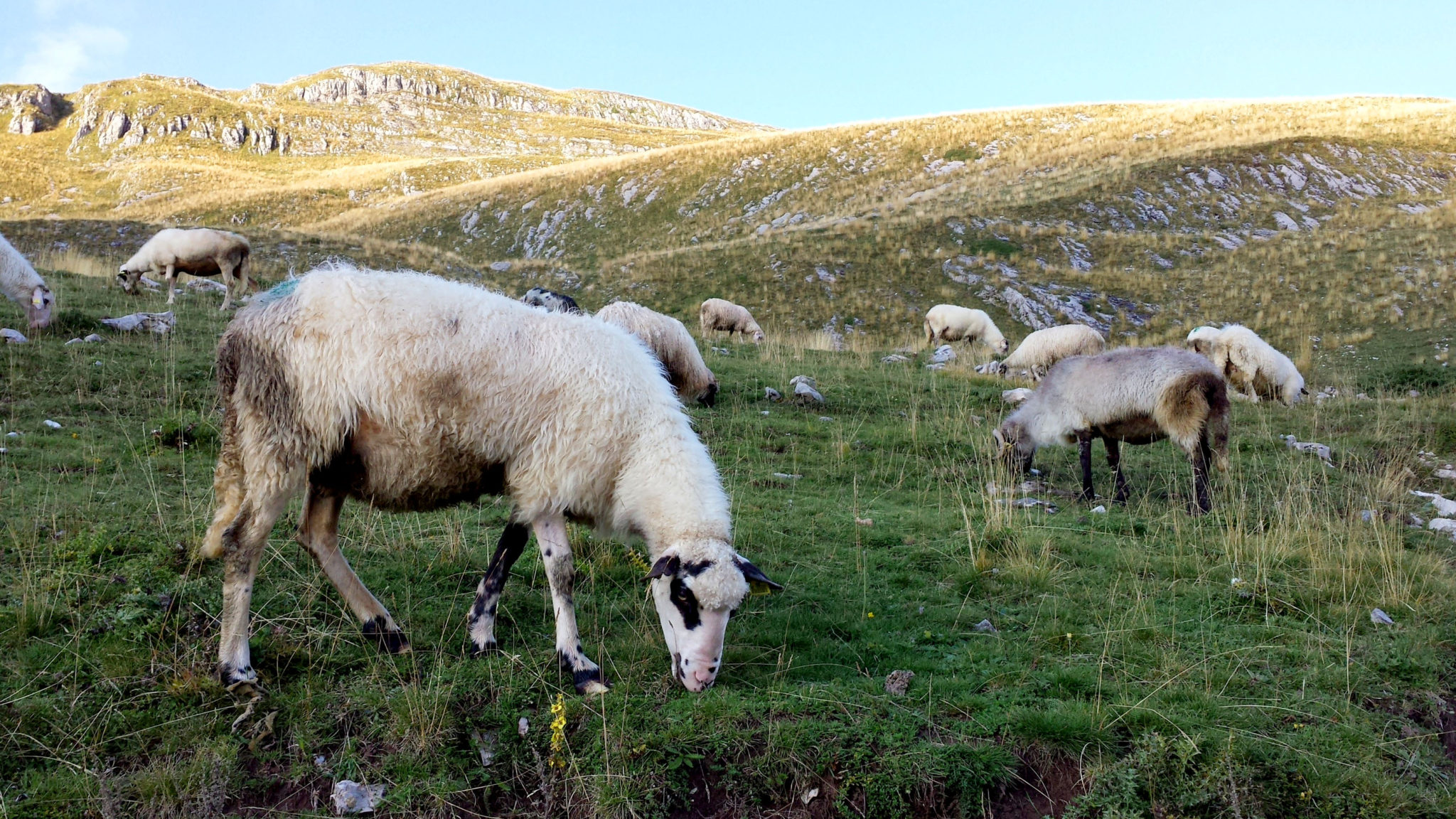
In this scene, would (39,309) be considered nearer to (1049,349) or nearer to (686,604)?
(686,604)

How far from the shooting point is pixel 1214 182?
37281 millimetres

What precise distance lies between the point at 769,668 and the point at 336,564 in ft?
9.42

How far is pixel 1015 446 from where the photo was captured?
11.3 m

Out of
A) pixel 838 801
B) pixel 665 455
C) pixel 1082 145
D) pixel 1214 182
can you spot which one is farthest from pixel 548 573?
pixel 1082 145

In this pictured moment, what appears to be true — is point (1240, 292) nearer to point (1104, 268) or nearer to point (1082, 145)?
point (1104, 268)

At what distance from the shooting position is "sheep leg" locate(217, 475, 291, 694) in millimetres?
4738

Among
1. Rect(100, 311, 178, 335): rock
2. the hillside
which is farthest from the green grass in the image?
the hillside

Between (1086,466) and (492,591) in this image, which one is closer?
(492,591)

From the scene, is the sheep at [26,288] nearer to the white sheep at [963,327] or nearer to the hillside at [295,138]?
the white sheep at [963,327]

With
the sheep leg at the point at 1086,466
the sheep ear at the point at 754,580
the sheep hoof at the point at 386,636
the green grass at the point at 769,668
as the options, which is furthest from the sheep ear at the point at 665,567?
the sheep leg at the point at 1086,466

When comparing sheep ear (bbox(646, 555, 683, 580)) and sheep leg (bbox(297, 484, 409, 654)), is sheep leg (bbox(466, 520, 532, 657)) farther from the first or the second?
sheep ear (bbox(646, 555, 683, 580))

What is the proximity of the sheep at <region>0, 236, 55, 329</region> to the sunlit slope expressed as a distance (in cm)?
1693

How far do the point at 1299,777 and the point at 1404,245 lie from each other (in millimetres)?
32984

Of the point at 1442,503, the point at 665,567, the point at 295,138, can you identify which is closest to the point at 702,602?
the point at 665,567
